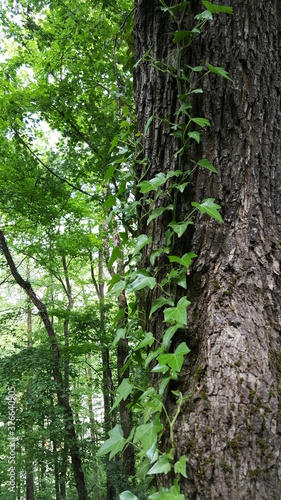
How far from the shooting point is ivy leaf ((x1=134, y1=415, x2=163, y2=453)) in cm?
95

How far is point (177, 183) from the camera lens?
1.12m

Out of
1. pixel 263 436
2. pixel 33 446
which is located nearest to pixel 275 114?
pixel 263 436

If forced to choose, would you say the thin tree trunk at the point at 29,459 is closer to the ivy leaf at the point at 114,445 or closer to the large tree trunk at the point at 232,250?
the ivy leaf at the point at 114,445

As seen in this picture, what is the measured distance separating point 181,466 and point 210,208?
643 mm

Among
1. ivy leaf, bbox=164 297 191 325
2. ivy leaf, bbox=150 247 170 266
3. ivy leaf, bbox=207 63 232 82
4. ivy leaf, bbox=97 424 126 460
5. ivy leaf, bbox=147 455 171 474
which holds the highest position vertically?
ivy leaf, bbox=207 63 232 82

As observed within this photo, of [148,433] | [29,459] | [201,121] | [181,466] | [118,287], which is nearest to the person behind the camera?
[181,466]

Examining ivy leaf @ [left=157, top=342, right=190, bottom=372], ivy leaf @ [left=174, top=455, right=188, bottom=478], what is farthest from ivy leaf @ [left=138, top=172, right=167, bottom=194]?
ivy leaf @ [left=174, top=455, right=188, bottom=478]

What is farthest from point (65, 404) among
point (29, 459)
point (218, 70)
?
point (218, 70)

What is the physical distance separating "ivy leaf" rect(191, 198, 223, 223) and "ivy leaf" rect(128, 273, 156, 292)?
25 centimetres

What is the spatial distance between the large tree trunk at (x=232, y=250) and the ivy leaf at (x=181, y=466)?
0.09 feet

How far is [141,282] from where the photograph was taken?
3.63 ft

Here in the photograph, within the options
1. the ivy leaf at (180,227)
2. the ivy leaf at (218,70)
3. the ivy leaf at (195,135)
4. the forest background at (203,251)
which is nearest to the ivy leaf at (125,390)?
the forest background at (203,251)

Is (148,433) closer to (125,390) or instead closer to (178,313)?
(125,390)

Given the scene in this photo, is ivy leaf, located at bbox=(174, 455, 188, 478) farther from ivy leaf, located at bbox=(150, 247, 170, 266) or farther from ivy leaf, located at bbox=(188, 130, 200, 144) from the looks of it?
ivy leaf, located at bbox=(188, 130, 200, 144)
